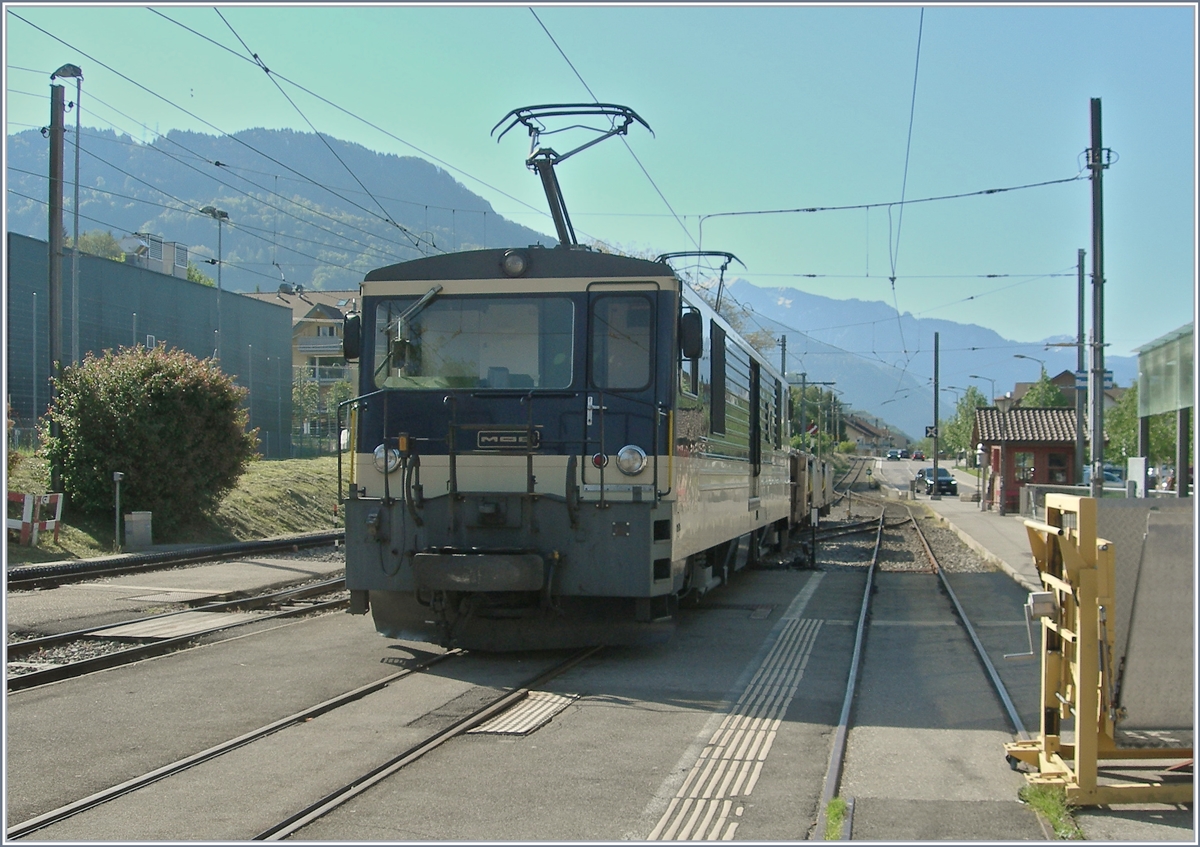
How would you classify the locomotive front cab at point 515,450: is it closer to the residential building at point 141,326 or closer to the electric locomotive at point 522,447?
the electric locomotive at point 522,447

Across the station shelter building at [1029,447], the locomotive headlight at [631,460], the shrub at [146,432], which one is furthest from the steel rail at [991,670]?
the station shelter building at [1029,447]

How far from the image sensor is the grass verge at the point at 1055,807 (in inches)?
183

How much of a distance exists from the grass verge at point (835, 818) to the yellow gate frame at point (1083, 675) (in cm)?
103

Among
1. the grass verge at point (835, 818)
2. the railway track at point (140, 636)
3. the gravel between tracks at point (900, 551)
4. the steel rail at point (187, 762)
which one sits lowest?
the gravel between tracks at point (900, 551)

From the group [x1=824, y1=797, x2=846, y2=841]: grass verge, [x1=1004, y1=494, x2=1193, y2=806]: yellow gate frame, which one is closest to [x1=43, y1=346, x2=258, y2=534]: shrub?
[x1=824, y1=797, x2=846, y2=841]: grass verge

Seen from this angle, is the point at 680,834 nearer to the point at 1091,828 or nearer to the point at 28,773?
the point at 1091,828

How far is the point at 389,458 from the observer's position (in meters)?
8.80

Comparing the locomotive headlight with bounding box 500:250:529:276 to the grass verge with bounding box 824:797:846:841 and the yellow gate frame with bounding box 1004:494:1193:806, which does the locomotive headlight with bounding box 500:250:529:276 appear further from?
the grass verge with bounding box 824:797:846:841

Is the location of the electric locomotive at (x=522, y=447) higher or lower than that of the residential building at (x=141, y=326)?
lower

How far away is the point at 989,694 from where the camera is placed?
7883 millimetres

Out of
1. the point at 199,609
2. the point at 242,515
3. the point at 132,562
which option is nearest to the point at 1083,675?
the point at 199,609

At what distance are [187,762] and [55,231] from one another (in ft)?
52.2

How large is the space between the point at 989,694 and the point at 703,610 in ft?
15.9

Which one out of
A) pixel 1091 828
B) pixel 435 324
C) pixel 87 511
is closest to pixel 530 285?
pixel 435 324
